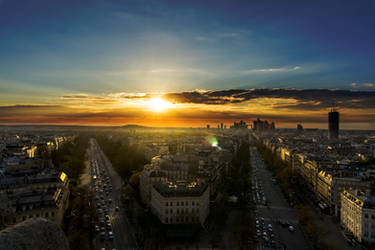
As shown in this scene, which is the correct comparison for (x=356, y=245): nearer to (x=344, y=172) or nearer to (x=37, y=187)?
(x=344, y=172)

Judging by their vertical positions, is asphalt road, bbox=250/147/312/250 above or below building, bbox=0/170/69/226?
below

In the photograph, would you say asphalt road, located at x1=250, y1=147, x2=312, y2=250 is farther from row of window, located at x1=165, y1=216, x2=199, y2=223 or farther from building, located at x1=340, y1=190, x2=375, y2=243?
row of window, located at x1=165, y1=216, x2=199, y2=223

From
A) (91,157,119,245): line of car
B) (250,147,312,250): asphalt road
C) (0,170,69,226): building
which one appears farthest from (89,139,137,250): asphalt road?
(250,147,312,250): asphalt road

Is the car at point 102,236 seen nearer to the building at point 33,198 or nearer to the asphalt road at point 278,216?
the building at point 33,198

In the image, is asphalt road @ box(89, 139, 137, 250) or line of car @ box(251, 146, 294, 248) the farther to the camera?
line of car @ box(251, 146, 294, 248)

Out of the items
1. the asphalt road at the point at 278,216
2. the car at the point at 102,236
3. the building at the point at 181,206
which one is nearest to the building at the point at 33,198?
the car at the point at 102,236

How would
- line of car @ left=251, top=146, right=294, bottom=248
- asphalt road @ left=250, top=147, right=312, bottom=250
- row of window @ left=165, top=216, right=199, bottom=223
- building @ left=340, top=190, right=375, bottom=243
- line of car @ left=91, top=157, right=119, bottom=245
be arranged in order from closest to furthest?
1. building @ left=340, top=190, right=375, bottom=243
2. line of car @ left=251, top=146, right=294, bottom=248
3. asphalt road @ left=250, top=147, right=312, bottom=250
4. line of car @ left=91, top=157, right=119, bottom=245
5. row of window @ left=165, top=216, right=199, bottom=223

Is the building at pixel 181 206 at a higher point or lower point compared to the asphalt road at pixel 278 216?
higher

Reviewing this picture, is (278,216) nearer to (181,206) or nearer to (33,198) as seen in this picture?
(181,206)

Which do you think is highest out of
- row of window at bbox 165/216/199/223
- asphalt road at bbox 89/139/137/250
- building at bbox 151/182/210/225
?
building at bbox 151/182/210/225
